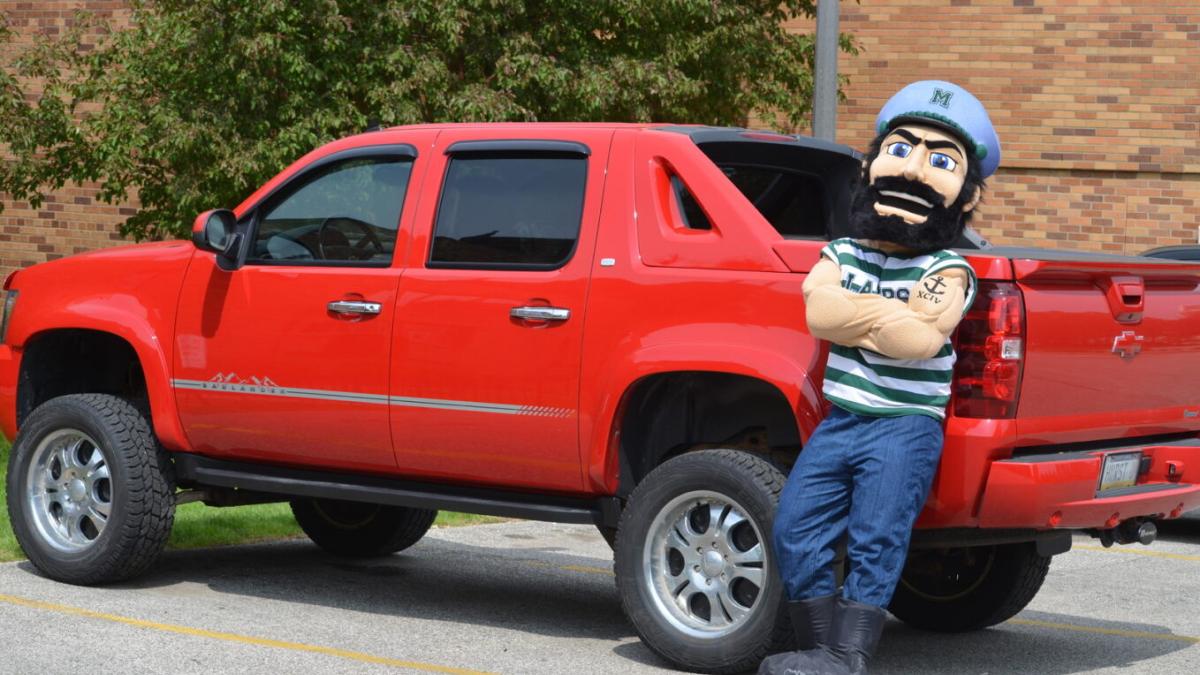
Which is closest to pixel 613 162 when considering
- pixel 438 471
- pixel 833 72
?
pixel 438 471

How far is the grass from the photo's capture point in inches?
361

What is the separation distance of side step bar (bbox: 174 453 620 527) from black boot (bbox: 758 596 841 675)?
1.00 meters

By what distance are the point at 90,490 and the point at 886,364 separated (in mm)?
3820

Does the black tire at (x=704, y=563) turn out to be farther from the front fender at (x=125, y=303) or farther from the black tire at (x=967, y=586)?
the front fender at (x=125, y=303)

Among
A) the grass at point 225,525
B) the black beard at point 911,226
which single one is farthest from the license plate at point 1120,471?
the grass at point 225,525

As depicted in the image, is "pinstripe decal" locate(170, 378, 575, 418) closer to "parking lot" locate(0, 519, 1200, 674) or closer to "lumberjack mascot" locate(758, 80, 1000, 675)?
"parking lot" locate(0, 519, 1200, 674)

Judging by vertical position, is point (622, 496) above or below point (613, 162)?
below

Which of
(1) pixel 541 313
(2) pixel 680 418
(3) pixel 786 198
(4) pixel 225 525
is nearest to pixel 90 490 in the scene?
(4) pixel 225 525

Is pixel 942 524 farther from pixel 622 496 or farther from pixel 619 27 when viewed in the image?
pixel 619 27

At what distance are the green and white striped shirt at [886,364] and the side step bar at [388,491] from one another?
1209 mm

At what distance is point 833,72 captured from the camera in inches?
450

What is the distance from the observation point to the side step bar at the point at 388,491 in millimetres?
6734

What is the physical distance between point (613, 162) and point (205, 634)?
7.66 feet

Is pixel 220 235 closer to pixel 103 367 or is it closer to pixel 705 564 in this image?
pixel 103 367
